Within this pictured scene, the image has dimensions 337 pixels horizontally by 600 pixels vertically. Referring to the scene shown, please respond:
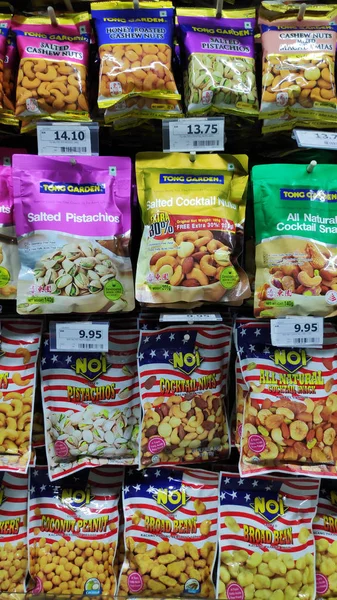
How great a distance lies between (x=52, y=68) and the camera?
4.09 ft

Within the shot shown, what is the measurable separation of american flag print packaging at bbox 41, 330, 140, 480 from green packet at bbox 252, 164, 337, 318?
1.70 ft

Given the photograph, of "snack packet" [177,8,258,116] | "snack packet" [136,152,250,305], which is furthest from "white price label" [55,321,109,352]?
"snack packet" [177,8,258,116]

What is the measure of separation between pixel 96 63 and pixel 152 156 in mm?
324

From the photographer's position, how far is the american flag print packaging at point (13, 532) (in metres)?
1.42

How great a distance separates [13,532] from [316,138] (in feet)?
4.90

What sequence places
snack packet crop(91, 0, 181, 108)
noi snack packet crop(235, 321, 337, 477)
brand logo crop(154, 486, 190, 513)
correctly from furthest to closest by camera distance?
brand logo crop(154, 486, 190, 513)
noi snack packet crop(235, 321, 337, 477)
snack packet crop(91, 0, 181, 108)

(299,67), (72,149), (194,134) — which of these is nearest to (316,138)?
(299,67)

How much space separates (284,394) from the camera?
136cm

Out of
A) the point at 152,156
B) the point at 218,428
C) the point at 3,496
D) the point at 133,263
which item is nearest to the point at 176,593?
the point at 218,428

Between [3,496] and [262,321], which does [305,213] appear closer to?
[262,321]

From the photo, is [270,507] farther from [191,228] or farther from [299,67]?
[299,67]

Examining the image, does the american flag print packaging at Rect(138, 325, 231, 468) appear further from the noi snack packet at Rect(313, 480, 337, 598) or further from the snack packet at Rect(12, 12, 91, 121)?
the snack packet at Rect(12, 12, 91, 121)

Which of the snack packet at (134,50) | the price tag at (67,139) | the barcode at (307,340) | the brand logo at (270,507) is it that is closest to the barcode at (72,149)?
the price tag at (67,139)

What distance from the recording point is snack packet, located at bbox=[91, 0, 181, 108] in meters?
1.22
